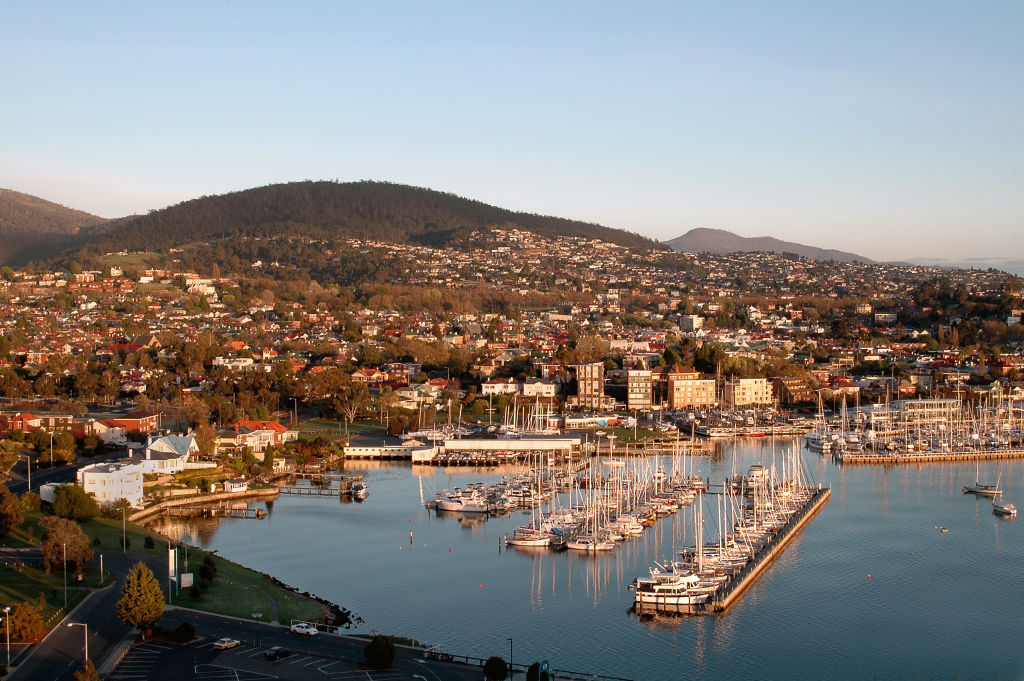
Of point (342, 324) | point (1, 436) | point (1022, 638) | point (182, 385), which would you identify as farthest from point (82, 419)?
point (342, 324)

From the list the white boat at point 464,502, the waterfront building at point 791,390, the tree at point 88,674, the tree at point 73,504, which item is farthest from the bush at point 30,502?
the waterfront building at point 791,390

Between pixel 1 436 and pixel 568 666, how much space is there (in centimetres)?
1453

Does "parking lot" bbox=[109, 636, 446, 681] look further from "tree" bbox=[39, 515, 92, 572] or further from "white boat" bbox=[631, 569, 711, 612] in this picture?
"white boat" bbox=[631, 569, 711, 612]

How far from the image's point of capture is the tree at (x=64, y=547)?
12234 millimetres

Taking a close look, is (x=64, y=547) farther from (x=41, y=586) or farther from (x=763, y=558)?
(x=763, y=558)

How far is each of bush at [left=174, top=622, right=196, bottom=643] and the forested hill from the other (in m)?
59.2

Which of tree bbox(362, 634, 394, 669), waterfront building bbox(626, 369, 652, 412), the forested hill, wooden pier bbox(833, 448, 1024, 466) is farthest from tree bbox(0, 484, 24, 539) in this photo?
the forested hill

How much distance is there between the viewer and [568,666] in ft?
35.4

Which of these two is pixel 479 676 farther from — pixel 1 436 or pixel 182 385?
pixel 182 385

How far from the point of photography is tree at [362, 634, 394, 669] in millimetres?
9781

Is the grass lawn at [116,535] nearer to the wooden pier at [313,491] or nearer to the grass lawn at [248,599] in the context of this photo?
the grass lawn at [248,599]

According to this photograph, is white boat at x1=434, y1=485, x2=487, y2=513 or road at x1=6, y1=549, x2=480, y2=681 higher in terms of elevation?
white boat at x1=434, y1=485, x2=487, y2=513

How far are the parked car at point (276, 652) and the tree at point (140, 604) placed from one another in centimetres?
116

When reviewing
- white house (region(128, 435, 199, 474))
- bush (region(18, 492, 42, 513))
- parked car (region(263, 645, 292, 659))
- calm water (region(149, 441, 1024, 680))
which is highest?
white house (region(128, 435, 199, 474))
